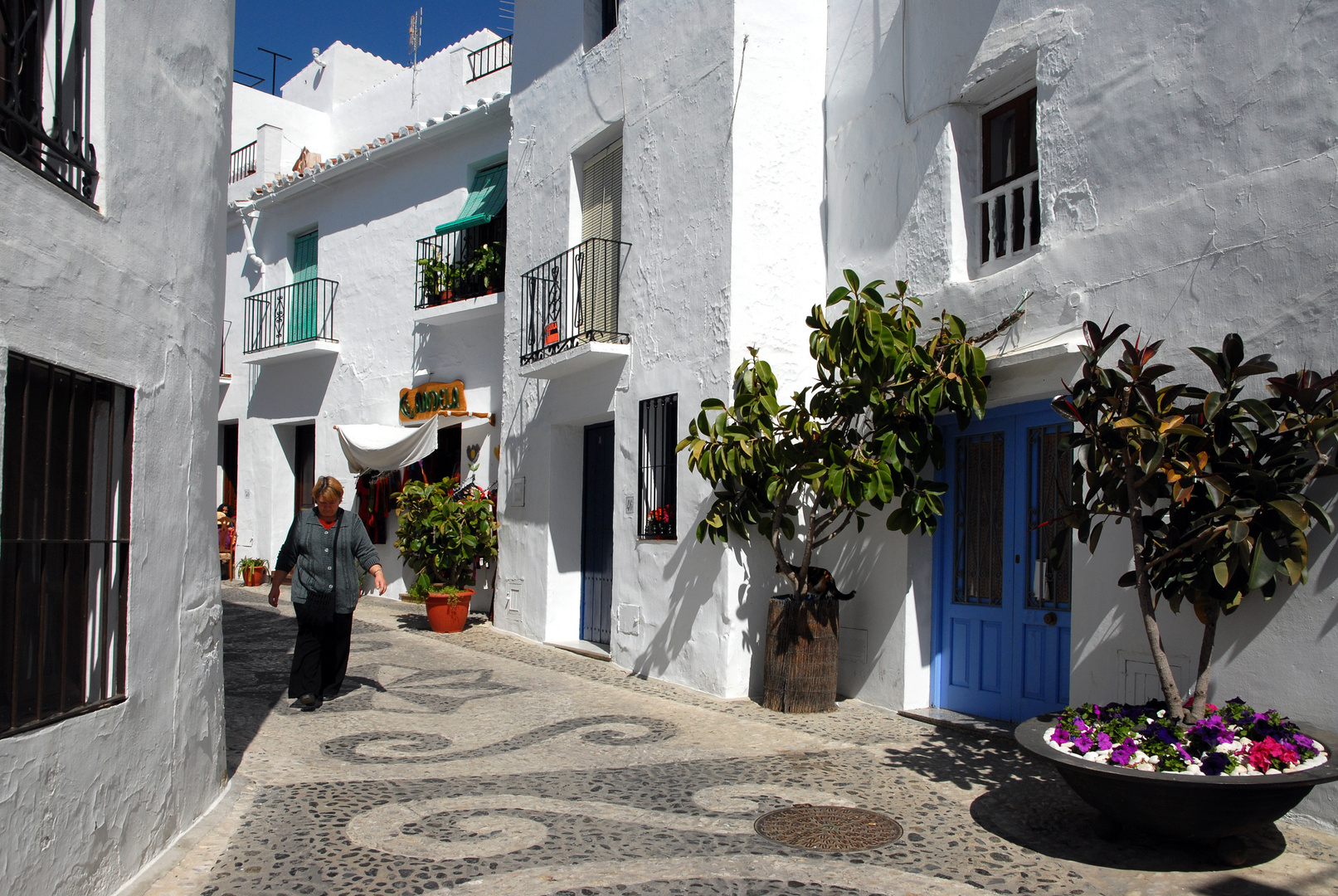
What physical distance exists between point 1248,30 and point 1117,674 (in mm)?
3654

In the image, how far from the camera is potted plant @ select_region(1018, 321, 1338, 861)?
14.5 ft

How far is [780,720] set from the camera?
25.4ft

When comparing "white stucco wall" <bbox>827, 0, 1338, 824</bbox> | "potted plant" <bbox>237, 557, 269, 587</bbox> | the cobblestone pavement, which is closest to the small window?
"white stucco wall" <bbox>827, 0, 1338, 824</bbox>

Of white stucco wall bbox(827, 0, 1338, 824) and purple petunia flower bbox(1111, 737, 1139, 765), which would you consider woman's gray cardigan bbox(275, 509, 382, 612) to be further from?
purple petunia flower bbox(1111, 737, 1139, 765)

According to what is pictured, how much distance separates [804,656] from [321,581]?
361 cm

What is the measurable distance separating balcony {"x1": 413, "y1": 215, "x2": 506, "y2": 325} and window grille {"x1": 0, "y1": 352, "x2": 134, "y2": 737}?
29.1ft

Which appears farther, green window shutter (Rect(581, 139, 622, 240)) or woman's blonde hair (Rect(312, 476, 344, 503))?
green window shutter (Rect(581, 139, 622, 240))

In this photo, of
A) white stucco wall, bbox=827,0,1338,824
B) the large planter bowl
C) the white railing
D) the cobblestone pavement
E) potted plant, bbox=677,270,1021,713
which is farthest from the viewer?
the white railing

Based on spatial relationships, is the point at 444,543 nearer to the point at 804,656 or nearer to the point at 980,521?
the point at 804,656

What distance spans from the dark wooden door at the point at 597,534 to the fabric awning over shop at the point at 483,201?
359 centimetres

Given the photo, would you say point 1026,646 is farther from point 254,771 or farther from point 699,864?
point 254,771

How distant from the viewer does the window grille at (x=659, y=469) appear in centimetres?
961

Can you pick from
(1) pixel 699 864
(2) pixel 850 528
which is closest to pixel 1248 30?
(2) pixel 850 528

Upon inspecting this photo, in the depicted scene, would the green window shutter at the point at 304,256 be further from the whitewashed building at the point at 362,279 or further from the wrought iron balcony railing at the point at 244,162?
the wrought iron balcony railing at the point at 244,162
